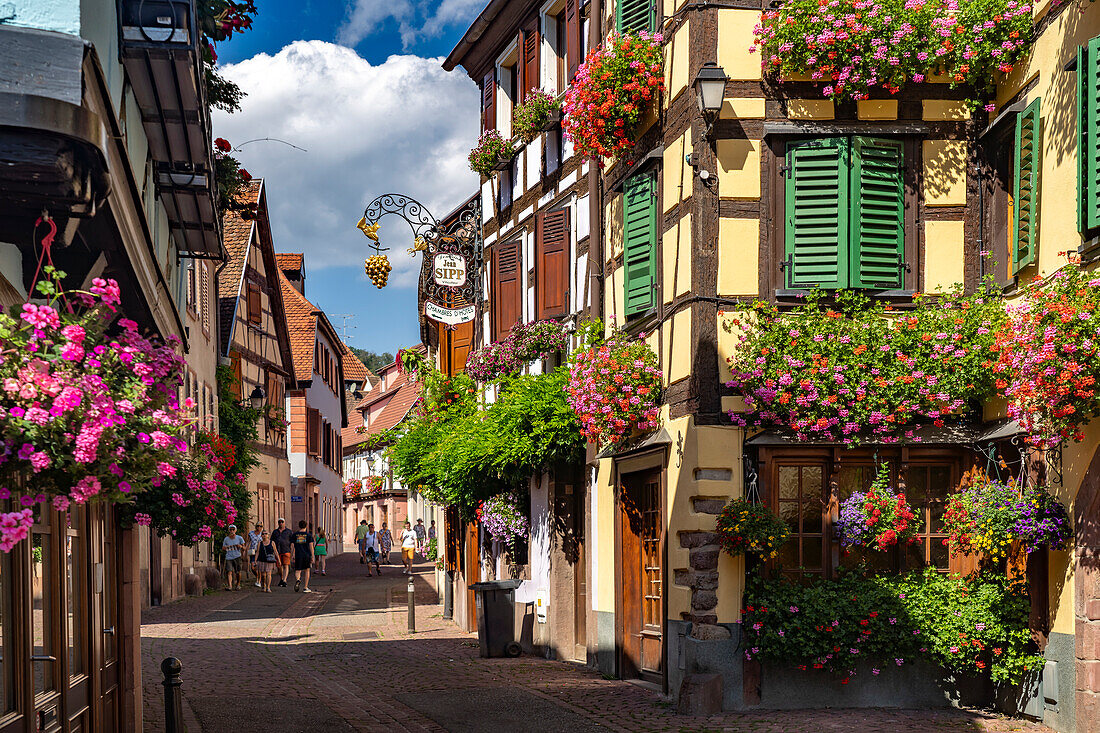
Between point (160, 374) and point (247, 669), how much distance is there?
35.9 feet

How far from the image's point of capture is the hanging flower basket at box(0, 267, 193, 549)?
14.7 ft

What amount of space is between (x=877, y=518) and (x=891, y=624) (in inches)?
35.8

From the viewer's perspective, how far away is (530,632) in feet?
55.5

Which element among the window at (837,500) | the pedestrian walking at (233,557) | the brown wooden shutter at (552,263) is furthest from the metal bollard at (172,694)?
the pedestrian walking at (233,557)

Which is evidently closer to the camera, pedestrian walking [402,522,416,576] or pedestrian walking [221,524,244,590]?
pedestrian walking [221,524,244,590]

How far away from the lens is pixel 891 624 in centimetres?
1112

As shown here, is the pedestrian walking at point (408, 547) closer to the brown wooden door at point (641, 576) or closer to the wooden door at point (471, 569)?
the wooden door at point (471, 569)

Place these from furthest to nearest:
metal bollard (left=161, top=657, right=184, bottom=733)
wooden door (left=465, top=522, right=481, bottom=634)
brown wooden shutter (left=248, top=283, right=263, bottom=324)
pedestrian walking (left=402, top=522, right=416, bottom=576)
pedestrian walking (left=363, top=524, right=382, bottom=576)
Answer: pedestrian walking (left=402, top=522, right=416, bottom=576) → pedestrian walking (left=363, top=524, right=382, bottom=576) → brown wooden shutter (left=248, top=283, right=263, bottom=324) → wooden door (left=465, top=522, right=481, bottom=634) → metal bollard (left=161, top=657, right=184, bottom=733)

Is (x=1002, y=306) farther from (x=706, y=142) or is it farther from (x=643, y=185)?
(x=643, y=185)

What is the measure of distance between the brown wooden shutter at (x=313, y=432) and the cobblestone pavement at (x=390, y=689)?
2286 centimetres

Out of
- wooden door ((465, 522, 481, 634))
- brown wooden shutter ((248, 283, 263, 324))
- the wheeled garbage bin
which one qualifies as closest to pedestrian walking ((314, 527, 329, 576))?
brown wooden shutter ((248, 283, 263, 324))

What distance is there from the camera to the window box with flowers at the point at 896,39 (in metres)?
11.0

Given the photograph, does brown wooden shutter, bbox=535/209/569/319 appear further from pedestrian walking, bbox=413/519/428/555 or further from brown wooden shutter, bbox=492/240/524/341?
pedestrian walking, bbox=413/519/428/555

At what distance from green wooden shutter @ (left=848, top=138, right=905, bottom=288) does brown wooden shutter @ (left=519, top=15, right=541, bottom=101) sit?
22.6 ft
